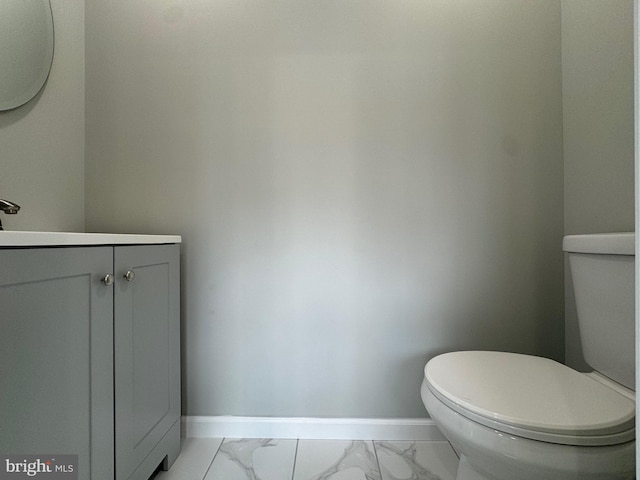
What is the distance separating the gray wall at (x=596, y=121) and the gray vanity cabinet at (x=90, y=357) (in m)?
1.50

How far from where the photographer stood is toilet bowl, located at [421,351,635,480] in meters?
0.67

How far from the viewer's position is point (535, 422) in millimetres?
686

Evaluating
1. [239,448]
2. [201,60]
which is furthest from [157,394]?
[201,60]

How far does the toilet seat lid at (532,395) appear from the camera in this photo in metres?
0.69

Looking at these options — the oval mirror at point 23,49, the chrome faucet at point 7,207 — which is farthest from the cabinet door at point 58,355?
the oval mirror at point 23,49

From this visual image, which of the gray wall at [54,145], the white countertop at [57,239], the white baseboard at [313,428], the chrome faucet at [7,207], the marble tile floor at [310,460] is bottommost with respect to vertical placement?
the marble tile floor at [310,460]

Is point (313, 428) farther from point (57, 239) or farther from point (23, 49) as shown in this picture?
point (23, 49)

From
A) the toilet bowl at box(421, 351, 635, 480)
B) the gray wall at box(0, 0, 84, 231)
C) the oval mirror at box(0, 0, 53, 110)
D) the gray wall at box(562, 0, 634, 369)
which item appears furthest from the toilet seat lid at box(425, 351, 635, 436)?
the oval mirror at box(0, 0, 53, 110)

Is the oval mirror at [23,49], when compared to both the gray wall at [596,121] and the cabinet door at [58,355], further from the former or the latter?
the gray wall at [596,121]

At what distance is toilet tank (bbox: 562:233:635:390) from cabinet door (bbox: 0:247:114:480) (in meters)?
1.30

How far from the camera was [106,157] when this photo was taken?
1418mm

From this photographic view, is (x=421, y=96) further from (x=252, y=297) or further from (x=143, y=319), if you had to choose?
(x=143, y=319)

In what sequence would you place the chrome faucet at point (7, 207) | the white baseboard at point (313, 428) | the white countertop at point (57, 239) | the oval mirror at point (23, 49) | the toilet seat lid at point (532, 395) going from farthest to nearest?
1. the white baseboard at point (313, 428)
2. the oval mirror at point (23, 49)
3. the chrome faucet at point (7, 207)
4. the toilet seat lid at point (532, 395)
5. the white countertop at point (57, 239)

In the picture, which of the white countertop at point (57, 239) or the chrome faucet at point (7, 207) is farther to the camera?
the chrome faucet at point (7, 207)
